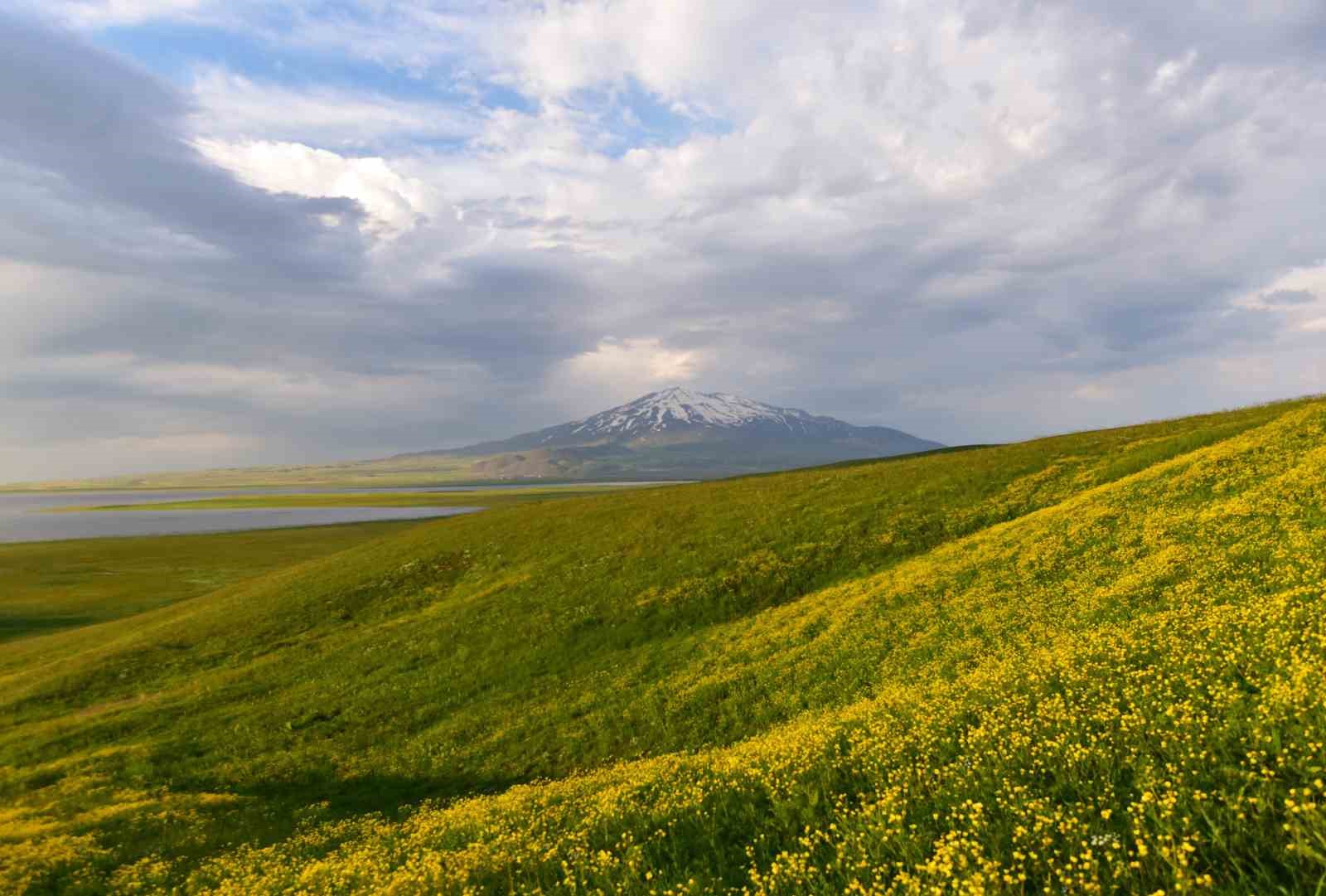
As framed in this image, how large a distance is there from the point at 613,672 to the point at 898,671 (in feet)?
47.0

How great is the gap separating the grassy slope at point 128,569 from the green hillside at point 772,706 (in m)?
24.7

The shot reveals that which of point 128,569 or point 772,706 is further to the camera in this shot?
point 128,569

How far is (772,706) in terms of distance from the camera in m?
21.6

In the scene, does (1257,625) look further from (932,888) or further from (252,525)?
(252,525)

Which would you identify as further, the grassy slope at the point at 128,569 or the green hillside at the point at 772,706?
the grassy slope at the point at 128,569

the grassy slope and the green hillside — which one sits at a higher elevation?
the green hillside

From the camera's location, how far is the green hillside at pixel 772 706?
27.5 ft

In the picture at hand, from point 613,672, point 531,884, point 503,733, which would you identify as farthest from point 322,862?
point 613,672

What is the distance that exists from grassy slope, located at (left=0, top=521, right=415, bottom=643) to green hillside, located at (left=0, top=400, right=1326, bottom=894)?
80.9 feet

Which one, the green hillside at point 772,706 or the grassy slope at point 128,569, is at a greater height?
the green hillside at point 772,706

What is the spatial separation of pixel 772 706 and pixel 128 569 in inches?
5053

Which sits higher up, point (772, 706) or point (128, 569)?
point (772, 706)

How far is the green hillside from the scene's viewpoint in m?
8.38

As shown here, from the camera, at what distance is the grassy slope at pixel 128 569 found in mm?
71875
